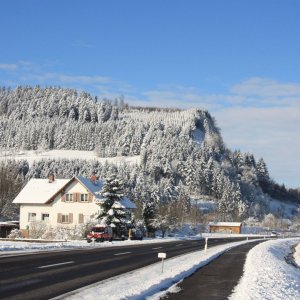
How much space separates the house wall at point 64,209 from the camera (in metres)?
70.7

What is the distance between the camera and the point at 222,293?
49.7 ft

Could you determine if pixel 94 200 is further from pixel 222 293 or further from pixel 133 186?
pixel 133 186

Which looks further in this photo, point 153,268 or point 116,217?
point 116,217

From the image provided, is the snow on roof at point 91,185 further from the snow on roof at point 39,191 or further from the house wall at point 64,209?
the snow on roof at point 39,191

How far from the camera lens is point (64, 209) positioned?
7206 centimetres

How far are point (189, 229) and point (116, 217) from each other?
5933 centimetres

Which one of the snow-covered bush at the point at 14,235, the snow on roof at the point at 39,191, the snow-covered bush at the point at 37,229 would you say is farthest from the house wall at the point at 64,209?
the snow-covered bush at the point at 14,235

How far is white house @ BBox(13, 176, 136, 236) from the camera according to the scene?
70750mm

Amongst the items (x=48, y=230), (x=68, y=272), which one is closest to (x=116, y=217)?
(x=48, y=230)

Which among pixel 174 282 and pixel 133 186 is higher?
pixel 133 186

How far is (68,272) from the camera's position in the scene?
18125 millimetres

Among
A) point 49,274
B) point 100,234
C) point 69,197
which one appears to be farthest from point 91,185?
point 49,274

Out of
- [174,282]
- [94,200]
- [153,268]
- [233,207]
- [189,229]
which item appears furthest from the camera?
[233,207]

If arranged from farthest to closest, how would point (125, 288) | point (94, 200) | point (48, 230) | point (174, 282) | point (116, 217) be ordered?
point (94, 200), point (48, 230), point (116, 217), point (174, 282), point (125, 288)
